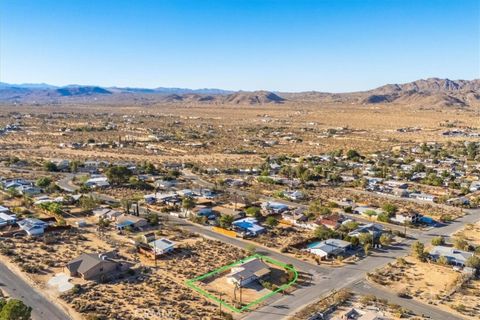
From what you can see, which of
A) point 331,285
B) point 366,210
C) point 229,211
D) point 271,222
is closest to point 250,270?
point 331,285

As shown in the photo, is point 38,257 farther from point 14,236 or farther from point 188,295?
point 188,295

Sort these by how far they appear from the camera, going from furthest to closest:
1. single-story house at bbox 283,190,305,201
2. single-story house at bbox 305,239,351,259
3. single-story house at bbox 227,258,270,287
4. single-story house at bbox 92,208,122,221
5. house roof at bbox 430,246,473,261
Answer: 1. single-story house at bbox 283,190,305,201
2. single-story house at bbox 92,208,122,221
3. single-story house at bbox 305,239,351,259
4. house roof at bbox 430,246,473,261
5. single-story house at bbox 227,258,270,287

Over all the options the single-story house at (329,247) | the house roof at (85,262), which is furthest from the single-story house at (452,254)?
the house roof at (85,262)

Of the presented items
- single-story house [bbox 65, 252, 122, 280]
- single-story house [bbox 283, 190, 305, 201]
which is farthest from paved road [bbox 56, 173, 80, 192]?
single-story house [bbox 283, 190, 305, 201]

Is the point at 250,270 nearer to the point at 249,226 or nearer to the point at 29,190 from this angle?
the point at 249,226

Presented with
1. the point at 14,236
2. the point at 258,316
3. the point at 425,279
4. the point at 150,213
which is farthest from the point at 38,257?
the point at 425,279

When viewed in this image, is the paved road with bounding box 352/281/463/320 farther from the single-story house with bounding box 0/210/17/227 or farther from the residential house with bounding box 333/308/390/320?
the single-story house with bounding box 0/210/17/227

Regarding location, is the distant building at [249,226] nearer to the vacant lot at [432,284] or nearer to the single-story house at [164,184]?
the vacant lot at [432,284]
